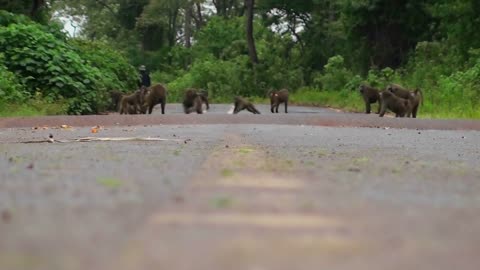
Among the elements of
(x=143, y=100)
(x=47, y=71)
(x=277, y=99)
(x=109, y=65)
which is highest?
(x=109, y=65)

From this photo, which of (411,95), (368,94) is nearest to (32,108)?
(411,95)

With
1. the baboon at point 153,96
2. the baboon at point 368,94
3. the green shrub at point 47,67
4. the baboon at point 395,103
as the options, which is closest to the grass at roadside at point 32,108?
the green shrub at point 47,67

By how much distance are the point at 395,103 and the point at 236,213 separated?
13822 mm

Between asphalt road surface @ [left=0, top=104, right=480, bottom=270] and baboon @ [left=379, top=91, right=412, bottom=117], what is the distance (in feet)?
35.4

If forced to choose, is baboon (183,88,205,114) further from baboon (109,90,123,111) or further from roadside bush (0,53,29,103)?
roadside bush (0,53,29,103)

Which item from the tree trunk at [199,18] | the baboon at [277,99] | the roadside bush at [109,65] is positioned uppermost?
the tree trunk at [199,18]

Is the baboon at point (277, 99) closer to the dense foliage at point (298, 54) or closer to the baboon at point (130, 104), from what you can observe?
the dense foliage at point (298, 54)

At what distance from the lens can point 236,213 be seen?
249 cm

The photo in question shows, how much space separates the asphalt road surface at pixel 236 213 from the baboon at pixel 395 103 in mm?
10781

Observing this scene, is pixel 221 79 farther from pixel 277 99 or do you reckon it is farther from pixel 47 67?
pixel 47 67

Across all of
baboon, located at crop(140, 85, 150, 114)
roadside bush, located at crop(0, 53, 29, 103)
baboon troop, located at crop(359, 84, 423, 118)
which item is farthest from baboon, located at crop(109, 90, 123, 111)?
baboon troop, located at crop(359, 84, 423, 118)

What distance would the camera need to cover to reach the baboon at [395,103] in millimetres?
15812

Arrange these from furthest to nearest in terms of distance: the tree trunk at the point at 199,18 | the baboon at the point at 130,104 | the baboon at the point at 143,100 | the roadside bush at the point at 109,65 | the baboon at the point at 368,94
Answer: the tree trunk at the point at 199,18
the roadside bush at the point at 109,65
the baboon at the point at 368,94
the baboon at the point at 143,100
the baboon at the point at 130,104

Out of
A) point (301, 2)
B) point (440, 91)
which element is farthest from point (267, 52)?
point (440, 91)
